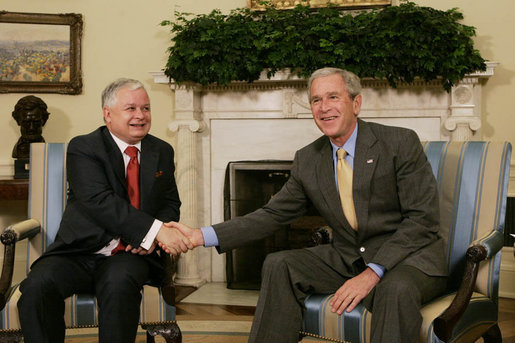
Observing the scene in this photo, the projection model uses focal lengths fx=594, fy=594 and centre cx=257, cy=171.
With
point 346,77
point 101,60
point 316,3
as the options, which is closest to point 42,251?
point 346,77

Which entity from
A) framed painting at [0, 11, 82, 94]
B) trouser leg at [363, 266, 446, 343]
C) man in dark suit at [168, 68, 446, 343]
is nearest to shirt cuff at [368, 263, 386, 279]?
man in dark suit at [168, 68, 446, 343]

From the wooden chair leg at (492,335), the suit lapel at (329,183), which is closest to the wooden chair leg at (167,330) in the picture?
the suit lapel at (329,183)

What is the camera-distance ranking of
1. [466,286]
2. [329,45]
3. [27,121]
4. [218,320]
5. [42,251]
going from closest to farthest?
[466,286] → [42,251] → [218,320] → [329,45] → [27,121]

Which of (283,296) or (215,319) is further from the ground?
(283,296)

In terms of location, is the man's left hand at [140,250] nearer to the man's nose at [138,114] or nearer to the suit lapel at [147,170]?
the suit lapel at [147,170]

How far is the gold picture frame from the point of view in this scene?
4199 millimetres

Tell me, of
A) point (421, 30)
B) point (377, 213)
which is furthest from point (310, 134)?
point (377, 213)

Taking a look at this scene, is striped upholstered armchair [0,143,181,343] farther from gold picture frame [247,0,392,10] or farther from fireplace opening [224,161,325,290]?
gold picture frame [247,0,392,10]

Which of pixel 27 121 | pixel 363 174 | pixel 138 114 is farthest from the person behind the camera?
pixel 27 121

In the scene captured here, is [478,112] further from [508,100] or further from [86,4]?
[86,4]

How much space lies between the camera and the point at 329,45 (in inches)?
151

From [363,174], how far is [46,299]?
1.31 meters

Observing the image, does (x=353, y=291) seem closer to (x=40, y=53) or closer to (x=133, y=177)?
(x=133, y=177)

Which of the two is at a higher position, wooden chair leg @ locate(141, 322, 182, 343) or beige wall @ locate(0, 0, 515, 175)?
beige wall @ locate(0, 0, 515, 175)
